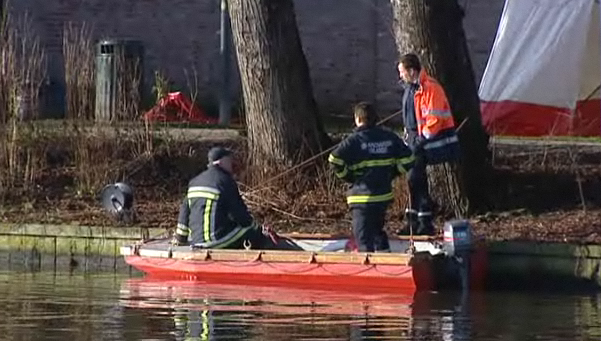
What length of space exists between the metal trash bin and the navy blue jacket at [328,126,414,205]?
4.55m

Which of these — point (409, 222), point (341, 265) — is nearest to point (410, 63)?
point (409, 222)

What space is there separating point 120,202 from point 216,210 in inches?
95.2

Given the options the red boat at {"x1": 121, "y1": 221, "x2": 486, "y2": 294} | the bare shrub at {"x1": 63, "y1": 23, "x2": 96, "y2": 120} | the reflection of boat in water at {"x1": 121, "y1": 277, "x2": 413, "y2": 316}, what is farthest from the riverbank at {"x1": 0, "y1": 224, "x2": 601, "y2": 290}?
the bare shrub at {"x1": 63, "y1": 23, "x2": 96, "y2": 120}

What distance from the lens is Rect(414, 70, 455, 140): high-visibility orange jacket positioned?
17906 millimetres

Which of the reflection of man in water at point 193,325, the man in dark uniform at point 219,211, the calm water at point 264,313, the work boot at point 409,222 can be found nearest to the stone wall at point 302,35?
the work boot at point 409,222

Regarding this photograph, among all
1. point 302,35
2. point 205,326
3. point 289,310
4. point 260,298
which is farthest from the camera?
point 302,35

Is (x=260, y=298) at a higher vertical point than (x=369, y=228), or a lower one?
lower

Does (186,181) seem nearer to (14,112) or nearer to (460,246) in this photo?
(14,112)

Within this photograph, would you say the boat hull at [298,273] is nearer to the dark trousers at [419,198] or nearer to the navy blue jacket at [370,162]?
the navy blue jacket at [370,162]

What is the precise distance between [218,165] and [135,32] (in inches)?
610

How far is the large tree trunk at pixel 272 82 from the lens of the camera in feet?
65.7

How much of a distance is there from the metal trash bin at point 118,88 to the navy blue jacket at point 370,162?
14.9ft

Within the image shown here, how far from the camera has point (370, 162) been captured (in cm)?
1706

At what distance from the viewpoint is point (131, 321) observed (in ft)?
47.6
